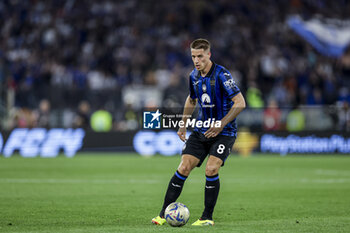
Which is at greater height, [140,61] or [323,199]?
[140,61]

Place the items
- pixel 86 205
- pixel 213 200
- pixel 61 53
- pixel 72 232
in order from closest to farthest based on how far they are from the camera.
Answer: pixel 72 232 → pixel 213 200 → pixel 86 205 → pixel 61 53

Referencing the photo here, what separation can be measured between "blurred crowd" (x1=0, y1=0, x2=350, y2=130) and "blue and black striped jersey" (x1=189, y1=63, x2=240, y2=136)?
13672 millimetres

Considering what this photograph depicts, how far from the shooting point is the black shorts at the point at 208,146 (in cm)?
802

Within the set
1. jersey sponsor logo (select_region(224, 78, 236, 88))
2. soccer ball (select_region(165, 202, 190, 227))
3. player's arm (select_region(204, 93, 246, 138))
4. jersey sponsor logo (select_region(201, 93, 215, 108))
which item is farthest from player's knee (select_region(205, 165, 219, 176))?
jersey sponsor logo (select_region(224, 78, 236, 88))

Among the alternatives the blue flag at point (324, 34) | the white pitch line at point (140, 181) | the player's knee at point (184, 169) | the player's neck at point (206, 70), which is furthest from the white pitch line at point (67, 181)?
the blue flag at point (324, 34)

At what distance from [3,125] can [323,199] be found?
14504 mm

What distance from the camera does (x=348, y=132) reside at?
75.1ft

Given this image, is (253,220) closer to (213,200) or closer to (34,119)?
(213,200)

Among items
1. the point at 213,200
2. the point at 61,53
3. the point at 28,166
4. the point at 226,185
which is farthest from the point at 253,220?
the point at 61,53

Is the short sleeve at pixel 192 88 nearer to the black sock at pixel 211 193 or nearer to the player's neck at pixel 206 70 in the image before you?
the player's neck at pixel 206 70

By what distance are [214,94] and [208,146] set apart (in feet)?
2.26

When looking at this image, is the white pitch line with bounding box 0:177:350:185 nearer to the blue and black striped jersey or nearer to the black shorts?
the black shorts

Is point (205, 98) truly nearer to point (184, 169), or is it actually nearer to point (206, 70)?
point (206, 70)

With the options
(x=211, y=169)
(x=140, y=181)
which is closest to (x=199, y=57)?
(x=211, y=169)
